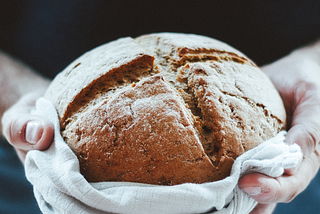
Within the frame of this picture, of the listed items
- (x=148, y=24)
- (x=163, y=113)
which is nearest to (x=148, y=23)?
(x=148, y=24)

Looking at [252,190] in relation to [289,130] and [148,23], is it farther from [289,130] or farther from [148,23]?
[148,23]

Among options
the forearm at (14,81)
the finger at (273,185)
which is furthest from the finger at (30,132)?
the forearm at (14,81)

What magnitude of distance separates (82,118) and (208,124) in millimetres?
471

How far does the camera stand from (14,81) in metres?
2.07

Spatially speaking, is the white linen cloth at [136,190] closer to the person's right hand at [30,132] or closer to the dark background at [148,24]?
the person's right hand at [30,132]

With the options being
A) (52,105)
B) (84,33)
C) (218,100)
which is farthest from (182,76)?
(84,33)

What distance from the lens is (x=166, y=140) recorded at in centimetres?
83

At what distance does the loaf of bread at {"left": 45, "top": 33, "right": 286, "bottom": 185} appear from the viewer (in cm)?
83

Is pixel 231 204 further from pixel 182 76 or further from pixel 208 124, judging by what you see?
pixel 182 76

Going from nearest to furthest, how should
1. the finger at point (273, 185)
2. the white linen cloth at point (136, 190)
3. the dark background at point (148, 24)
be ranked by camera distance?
the white linen cloth at point (136, 190) < the finger at point (273, 185) < the dark background at point (148, 24)

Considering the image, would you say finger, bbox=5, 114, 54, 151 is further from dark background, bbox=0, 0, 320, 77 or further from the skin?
dark background, bbox=0, 0, 320, 77

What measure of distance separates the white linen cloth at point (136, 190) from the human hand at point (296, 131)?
0.05 metres

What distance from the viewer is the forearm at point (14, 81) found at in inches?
76.9

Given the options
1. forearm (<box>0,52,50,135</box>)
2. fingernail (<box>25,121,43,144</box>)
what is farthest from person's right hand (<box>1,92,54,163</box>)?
forearm (<box>0,52,50,135</box>)
